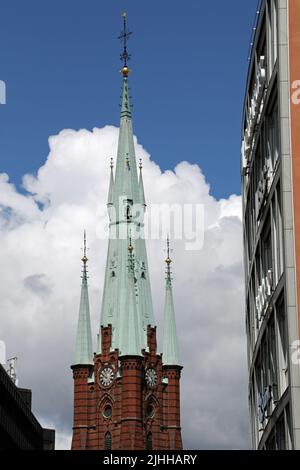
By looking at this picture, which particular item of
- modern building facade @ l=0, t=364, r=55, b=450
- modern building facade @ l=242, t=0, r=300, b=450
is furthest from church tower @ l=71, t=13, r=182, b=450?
modern building facade @ l=242, t=0, r=300, b=450

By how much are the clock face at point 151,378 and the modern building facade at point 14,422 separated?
44.3m

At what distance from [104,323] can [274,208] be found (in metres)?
138

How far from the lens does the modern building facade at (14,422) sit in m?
97.1

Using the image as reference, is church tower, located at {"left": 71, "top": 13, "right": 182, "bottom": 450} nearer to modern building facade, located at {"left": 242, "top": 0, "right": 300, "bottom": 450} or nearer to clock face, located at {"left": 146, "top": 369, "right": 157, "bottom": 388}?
clock face, located at {"left": 146, "top": 369, "right": 157, "bottom": 388}

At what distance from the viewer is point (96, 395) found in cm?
17862

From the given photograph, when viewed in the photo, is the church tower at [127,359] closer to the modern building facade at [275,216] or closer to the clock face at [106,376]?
the clock face at [106,376]

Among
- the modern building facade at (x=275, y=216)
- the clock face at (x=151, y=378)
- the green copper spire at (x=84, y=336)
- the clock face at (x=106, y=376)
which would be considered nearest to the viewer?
the modern building facade at (x=275, y=216)

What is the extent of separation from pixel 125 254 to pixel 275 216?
454 ft

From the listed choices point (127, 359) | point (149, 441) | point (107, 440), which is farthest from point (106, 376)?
point (149, 441)

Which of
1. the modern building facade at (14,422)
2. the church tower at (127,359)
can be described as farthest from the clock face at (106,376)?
the modern building facade at (14,422)

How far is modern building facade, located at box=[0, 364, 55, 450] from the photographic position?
97.1 metres

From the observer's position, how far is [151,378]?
589 feet
